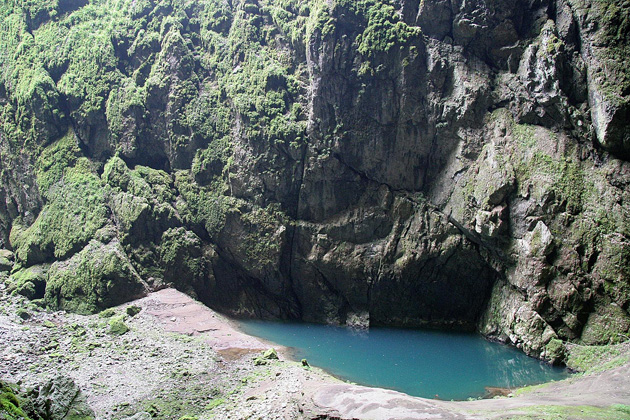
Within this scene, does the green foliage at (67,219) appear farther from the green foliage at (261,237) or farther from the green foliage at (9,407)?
A: the green foliage at (9,407)

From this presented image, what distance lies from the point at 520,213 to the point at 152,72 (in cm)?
2115

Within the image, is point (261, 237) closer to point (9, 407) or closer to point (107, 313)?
point (107, 313)

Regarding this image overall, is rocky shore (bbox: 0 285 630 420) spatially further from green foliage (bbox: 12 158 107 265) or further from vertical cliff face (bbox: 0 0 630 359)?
green foliage (bbox: 12 158 107 265)

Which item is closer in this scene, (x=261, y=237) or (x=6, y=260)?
(x=261, y=237)

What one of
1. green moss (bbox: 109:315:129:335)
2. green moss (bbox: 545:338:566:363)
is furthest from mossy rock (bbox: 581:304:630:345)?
green moss (bbox: 109:315:129:335)

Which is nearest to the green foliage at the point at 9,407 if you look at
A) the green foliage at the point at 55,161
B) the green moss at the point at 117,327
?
the green moss at the point at 117,327

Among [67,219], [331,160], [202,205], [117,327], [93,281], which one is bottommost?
[117,327]

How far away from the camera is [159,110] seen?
89.4 ft

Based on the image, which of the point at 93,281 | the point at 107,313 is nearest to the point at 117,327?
the point at 107,313

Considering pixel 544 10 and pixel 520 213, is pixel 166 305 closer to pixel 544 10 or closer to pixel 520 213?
pixel 520 213

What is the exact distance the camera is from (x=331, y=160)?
23953mm

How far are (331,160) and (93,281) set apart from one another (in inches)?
507

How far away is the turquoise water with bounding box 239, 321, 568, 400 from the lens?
621 inches

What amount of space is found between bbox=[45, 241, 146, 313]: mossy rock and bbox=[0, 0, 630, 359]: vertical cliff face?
3.9 inches
